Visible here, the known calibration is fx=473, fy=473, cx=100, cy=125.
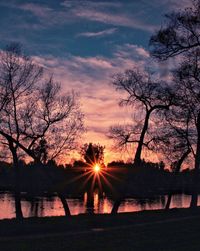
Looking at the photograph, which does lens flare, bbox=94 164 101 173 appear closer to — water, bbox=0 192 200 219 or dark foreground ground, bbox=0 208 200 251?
water, bbox=0 192 200 219

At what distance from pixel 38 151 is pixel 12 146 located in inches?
112

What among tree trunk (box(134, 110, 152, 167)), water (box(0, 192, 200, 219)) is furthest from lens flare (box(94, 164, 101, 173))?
tree trunk (box(134, 110, 152, 167))

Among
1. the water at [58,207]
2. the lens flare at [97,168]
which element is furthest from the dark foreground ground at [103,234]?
the lens flare at [97,168]

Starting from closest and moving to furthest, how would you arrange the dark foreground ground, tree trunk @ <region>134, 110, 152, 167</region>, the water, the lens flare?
the dark foreground ground, tree trunk @ <region>134, 110, 152, 167</region>, the water, the lens flare

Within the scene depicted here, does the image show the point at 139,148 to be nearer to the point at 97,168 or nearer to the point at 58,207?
the point at 58,207

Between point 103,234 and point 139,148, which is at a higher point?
point 139,148

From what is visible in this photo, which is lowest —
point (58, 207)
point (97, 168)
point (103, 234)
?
point (58, 207)

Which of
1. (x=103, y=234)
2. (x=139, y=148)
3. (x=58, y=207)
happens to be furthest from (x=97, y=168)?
(x=103, y=234)

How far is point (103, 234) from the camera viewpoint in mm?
17250

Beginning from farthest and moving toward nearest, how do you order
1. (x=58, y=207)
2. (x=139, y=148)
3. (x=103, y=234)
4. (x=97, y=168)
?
(x=97, y=168) → (x=58, y=207) → (x=139, y=148) → (x=103, y=234)

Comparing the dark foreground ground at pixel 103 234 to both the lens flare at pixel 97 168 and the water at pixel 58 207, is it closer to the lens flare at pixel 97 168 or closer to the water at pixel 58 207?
the water at pixel 58 207

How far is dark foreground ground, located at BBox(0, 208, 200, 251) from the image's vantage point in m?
14.6

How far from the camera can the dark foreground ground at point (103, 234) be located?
47.8 feet

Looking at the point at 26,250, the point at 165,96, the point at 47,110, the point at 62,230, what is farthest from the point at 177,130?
the point at 26,250
